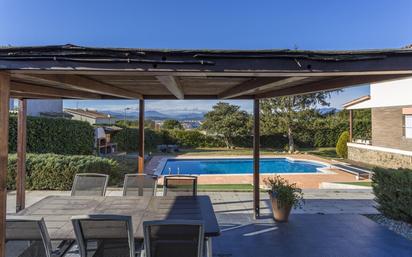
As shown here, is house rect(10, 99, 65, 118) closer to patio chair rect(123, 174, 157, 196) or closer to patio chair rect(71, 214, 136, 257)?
patio chair rect(123, 174, 157, 196)

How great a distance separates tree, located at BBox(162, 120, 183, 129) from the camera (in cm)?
3091

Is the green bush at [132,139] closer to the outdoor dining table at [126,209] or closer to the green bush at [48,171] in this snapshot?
the green bush at [48,171]

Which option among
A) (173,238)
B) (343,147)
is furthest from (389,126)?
(173,238)

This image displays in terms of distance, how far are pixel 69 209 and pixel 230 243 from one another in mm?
2771

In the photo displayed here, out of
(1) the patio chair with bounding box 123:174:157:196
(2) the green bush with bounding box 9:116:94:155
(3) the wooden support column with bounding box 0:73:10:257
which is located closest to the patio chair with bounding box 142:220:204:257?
(3) the wooden support column with bounding box 0:73:10:257

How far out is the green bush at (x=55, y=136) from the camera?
12195 mm

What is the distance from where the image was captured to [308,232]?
5.93 m

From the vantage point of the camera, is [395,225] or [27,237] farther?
[395,225]

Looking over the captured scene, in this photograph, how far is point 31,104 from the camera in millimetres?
21109

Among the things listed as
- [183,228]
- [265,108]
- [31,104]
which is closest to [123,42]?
[31,104]

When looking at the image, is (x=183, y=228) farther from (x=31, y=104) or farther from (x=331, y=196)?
(x=31, y=104)

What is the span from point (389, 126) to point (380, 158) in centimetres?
190

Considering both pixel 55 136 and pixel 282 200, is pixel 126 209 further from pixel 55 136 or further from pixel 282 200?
pixel 55 136

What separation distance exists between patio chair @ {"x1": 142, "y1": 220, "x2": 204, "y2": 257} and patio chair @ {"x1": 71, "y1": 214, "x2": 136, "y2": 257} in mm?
287
